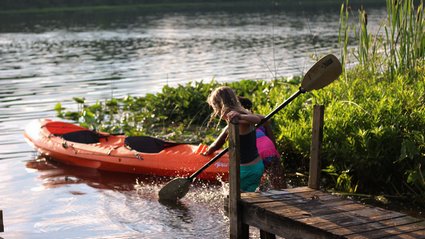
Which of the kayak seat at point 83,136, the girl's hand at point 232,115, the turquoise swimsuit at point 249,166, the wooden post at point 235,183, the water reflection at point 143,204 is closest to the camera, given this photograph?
the wooden post at point 235,183

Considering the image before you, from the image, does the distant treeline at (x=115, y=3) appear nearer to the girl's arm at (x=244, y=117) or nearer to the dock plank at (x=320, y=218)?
the girl's arm at (x=244, y=117)

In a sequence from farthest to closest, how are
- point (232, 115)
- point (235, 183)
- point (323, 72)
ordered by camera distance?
point (323, 72), point (232, 115), point (235, 183)

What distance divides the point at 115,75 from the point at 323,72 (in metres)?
13.8

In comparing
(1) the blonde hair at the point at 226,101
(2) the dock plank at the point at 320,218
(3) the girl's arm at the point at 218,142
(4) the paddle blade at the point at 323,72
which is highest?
(4) the paddle blade at the point at 323,72

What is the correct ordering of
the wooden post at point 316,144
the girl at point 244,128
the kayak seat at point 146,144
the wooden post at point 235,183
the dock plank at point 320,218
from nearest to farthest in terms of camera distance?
the dock plank at point 320,218
the wooden post at point 235,183
the wooden post at point 316,144
the girl at point 244,128
the kayak seat at point 146,144

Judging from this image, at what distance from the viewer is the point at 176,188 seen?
7.60 metres

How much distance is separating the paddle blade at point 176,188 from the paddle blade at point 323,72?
1.73m

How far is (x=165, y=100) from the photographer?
40.1ft

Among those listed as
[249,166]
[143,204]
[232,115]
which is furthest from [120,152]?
[232,115]

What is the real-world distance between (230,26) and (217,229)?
1242 inches

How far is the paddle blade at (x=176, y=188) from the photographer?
24.9 ft

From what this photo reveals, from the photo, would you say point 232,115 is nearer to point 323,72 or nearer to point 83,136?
point 323,72

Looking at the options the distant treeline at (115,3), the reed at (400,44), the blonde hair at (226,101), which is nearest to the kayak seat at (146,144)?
the reed at (400,44)

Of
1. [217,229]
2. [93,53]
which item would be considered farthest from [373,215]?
[93,53]
